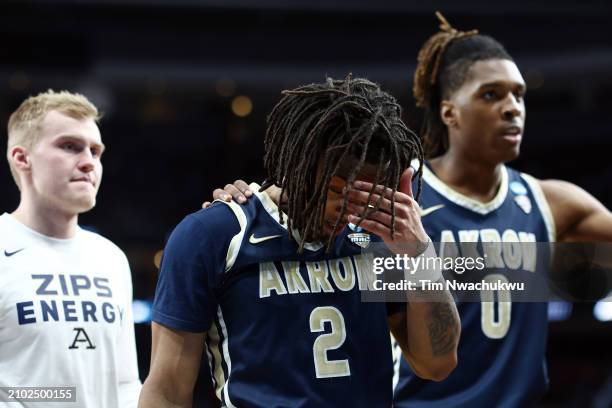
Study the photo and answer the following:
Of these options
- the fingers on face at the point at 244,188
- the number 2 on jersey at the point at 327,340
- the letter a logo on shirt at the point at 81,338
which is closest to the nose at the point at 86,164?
the letter a logo on shirt at the point at 81,338

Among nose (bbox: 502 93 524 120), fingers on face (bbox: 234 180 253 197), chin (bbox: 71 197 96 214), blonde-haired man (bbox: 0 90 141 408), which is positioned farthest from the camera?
nose (bbox: 502 93 524 120)

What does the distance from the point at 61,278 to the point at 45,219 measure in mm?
256

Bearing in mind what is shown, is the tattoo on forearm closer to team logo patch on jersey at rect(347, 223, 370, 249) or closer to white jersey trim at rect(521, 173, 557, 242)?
team logo patch on jersey at rect(347, 223, 370, 249)

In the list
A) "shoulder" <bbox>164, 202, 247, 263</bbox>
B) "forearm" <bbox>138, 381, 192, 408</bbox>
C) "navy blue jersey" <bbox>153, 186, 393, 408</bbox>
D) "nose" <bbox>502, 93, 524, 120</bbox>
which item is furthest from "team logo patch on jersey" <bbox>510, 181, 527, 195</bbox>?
"forearm" <bbox>138, 381, 192, 408</bbox>

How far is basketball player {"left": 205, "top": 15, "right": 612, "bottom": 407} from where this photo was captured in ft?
11.7

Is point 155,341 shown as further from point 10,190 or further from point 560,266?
point 10,190

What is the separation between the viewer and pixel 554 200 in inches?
152

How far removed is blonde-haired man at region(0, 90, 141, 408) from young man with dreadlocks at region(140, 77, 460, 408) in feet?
2.91

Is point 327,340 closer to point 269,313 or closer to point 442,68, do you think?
point 269,313

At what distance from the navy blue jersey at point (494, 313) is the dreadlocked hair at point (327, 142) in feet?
4.23

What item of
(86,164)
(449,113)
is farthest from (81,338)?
(449,113)

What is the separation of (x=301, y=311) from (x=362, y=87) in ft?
2.12

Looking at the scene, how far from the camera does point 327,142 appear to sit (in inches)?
94.3

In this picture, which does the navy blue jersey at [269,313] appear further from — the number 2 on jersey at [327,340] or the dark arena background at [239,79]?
the dark arena background at [239,79]
